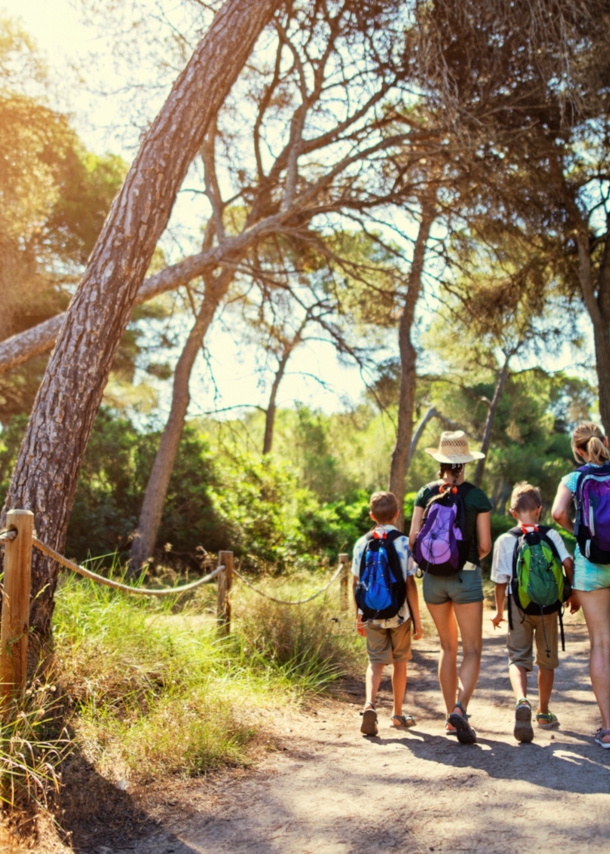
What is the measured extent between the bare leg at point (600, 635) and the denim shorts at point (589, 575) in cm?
3

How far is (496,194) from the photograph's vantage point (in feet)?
28.7

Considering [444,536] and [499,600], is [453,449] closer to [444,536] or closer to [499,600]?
[444,536]

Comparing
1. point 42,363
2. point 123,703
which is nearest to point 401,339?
point 123,703

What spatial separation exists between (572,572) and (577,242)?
6.98 meters

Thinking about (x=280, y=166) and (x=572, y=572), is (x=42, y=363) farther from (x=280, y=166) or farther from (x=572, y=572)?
(x=572, y=572)

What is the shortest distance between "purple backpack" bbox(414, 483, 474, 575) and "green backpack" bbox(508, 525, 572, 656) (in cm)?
36

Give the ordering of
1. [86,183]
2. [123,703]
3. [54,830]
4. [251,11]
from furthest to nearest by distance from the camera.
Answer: [86,183], [251,11], [123,703], [54,830]

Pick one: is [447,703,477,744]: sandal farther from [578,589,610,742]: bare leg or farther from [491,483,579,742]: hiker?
[578,589,610,742]: bare leg

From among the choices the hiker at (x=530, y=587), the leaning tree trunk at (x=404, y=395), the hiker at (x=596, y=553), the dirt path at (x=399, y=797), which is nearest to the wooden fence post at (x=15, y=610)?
the dirt path at (x=399, y=797)

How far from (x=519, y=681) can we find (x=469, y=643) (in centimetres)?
35

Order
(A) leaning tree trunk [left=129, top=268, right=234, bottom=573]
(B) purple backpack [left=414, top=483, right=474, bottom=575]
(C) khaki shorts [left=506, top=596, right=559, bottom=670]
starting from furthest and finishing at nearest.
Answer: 1. (A) leaning tree trunk [left=129, top=268, right=234, bottom=573]
2. (C) khaki shorts [left=506, top=596, right=559, bottom=670]
3. (B) purple backpack [left=414, top=483, right=474, bottom=575]

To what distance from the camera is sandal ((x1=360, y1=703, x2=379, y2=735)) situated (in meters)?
4.39

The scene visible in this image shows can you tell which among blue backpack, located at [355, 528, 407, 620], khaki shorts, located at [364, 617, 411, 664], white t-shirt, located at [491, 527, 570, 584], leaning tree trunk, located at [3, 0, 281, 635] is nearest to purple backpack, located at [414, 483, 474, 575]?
blue backpack, located at [355, 528, 407, 620]

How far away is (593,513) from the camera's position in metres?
4.06
